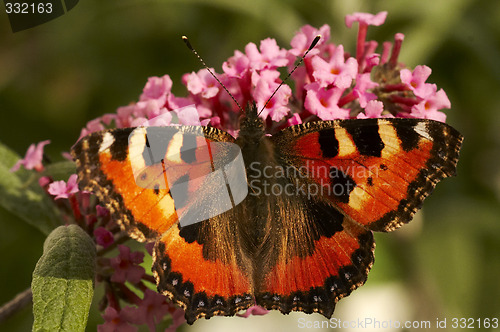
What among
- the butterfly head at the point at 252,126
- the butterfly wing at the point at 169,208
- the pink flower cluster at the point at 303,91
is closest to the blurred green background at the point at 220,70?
the pink flower cluster at the point at 303,91

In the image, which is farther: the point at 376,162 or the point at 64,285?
the point at 376,162

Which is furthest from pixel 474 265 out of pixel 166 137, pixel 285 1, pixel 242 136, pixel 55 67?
pixel 55 67

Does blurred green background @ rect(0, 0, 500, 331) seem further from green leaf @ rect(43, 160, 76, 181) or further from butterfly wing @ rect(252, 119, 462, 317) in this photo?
butterfly wing @ rect(252, 119, 462, 317)

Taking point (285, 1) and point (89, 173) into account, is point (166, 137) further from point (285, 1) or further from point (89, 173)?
point (285, 1)

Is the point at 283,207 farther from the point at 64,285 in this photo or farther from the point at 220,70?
the point at 220,70

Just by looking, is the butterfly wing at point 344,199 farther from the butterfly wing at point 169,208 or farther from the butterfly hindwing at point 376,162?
the butterfly wing at point 169,208

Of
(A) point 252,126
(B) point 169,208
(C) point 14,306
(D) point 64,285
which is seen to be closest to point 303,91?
(A) point 252,126
